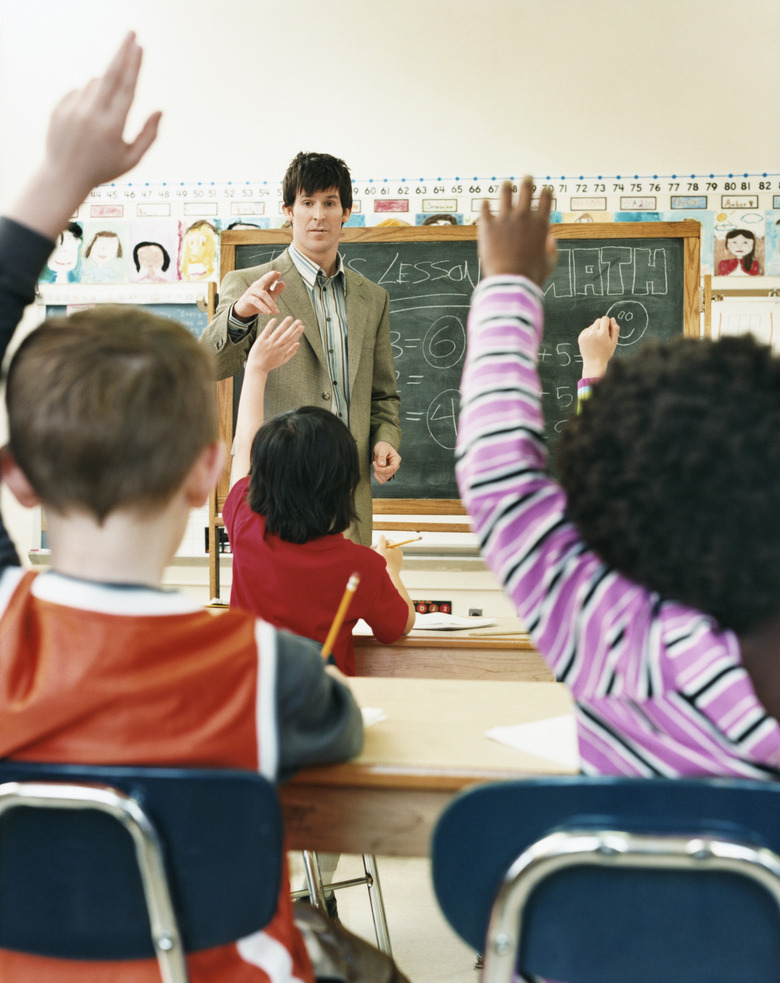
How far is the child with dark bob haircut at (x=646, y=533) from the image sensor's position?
0.71 m

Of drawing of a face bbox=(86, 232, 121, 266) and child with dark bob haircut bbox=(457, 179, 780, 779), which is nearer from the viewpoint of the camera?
child with dark bob haircut bbox=(457, 179, 780, 779)

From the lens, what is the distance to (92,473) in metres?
0.78

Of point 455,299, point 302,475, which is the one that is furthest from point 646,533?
point 455,299

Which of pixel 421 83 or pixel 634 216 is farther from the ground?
pixel 421 83

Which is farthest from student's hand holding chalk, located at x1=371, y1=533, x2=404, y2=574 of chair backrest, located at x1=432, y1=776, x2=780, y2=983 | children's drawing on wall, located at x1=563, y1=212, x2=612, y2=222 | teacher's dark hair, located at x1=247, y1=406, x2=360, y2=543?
children's drawing on wall, located at x1=563, y1=212, x2=612, y2=222

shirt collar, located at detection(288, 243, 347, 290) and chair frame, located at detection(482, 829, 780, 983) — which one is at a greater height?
shirt collar, located at detection(288, 243, 347, 290)

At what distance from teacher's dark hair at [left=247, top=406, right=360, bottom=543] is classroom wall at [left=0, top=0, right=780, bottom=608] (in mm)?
2838

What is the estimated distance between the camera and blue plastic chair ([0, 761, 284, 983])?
0.68 metres

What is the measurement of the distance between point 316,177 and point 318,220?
13 centimetres

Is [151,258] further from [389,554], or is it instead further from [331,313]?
[389,554]

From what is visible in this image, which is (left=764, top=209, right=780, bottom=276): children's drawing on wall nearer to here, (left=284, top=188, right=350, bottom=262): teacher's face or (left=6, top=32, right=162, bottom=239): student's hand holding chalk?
(left=284, top=188, right=350, bottom=262): teacher's face

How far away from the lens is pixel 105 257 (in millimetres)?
4441

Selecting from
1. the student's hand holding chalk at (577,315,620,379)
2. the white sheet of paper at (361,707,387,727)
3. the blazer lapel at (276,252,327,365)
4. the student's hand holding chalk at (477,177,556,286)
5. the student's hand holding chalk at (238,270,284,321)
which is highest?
the blazer lapel at (276,252,327,365)

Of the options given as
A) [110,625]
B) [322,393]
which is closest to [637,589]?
[110,625]
